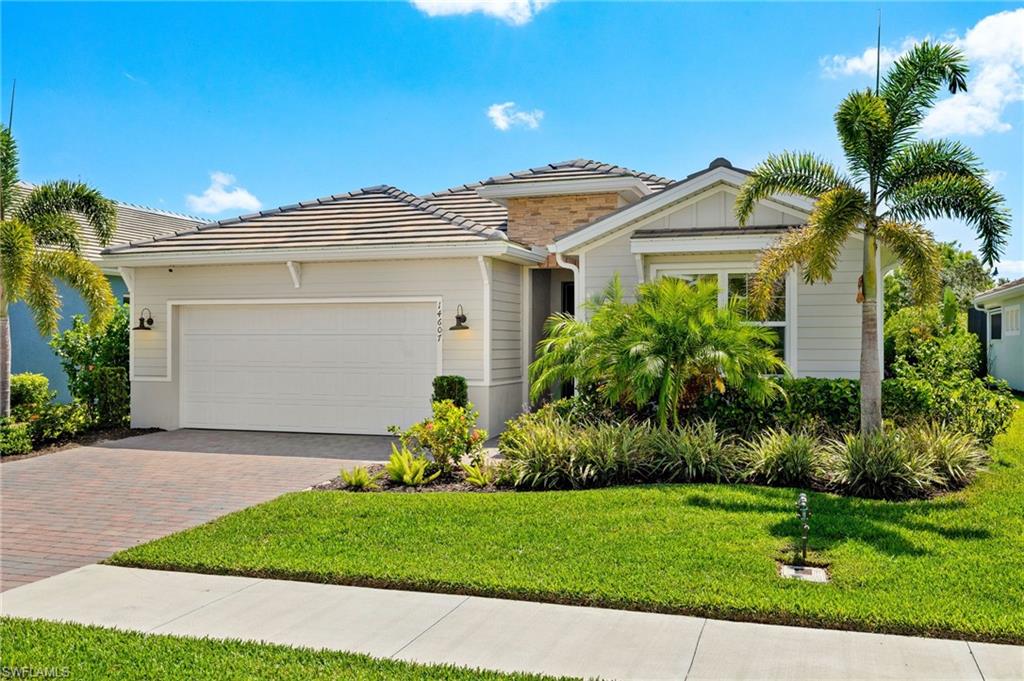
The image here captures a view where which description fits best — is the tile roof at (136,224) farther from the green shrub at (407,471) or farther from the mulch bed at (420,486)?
the green shrub at (407,471)

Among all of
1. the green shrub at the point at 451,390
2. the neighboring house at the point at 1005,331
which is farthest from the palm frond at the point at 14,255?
the neighboring house at the point at 1005,331

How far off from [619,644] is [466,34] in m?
11.8

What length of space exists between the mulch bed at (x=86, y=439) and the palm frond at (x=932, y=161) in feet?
41.8

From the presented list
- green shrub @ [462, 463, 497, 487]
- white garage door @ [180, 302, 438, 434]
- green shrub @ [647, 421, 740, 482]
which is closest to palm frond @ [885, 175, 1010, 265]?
green shrub @ [647, 421, 740, 482]

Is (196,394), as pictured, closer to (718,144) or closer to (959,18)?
(718,144)

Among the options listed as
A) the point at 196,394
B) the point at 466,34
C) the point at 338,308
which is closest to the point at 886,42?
the point at 466,34

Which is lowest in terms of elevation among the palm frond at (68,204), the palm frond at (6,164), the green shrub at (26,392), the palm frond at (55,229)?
the green shrub at (26,392)

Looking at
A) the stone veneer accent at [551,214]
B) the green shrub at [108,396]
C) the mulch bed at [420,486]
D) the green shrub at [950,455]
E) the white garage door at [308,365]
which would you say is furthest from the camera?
the stone veneer accent at [551,214]

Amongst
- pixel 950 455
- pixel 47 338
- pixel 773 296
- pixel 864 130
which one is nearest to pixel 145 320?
pixel 47 338

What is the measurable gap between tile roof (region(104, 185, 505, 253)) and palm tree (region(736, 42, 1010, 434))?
5.39 meters

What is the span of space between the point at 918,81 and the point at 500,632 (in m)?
7.95

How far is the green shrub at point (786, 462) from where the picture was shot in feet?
29.1

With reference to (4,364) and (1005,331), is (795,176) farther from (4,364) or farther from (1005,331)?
(1005,331)

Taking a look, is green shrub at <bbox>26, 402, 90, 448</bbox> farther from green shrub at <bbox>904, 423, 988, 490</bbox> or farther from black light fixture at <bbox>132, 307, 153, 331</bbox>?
green shrub at <bbox>904, 423, 988, 490</bbox>
